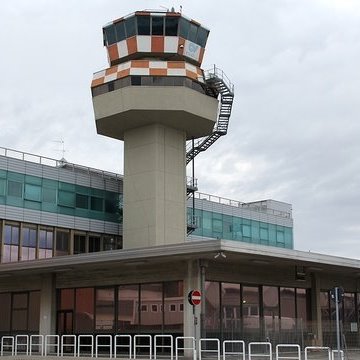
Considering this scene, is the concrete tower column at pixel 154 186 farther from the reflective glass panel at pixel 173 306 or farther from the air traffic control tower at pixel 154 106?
the reflective glass panel at pixel 173 306

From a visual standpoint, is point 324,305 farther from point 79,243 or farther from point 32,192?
point 32,192

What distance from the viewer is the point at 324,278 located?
34562 mm

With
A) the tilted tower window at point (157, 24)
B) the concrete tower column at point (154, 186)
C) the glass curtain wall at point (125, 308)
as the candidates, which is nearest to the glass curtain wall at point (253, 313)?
the glass curtain wall at point (125, 308)

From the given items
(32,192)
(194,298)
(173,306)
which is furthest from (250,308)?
(32,192)

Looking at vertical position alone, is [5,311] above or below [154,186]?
below

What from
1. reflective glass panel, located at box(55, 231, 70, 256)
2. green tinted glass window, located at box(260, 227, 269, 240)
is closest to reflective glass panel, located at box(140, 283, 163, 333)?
reflective glass panel, located at box(55, 231, 70, 256)

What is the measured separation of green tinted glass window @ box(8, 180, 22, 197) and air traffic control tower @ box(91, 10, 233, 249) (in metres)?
7.18

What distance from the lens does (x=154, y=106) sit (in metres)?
40.4

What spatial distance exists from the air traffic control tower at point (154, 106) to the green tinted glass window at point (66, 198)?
721 centimetres

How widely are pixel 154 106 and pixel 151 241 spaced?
8025mm

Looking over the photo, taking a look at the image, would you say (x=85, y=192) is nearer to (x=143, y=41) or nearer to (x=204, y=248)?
(x=143, y=41)

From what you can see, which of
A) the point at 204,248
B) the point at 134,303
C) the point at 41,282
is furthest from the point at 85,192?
the point at 204,248

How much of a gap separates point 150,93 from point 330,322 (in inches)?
657

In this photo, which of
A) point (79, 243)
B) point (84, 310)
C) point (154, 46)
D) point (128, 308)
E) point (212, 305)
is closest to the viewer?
point (212, 305)
